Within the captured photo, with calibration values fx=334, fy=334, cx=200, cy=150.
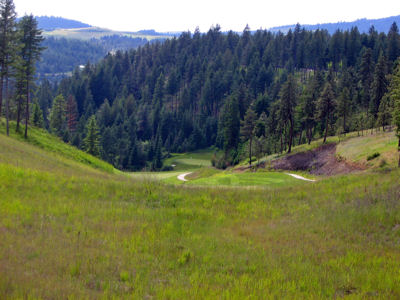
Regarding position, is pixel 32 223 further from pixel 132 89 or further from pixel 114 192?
pixel 132 89

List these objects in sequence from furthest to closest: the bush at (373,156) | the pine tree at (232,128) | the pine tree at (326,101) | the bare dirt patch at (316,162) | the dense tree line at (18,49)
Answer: the pine tree at (232,128)
the pine tree at (326,101)
the bare dirt patch at (316,162)
the bush at (373,156)
the dense tree line at (18,49)

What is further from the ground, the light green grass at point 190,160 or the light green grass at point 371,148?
the light green grass at point 371,148

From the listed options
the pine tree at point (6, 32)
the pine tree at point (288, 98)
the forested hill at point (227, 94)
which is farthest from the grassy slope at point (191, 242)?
the forested hill at point (227, 94)

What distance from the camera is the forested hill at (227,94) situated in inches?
2886

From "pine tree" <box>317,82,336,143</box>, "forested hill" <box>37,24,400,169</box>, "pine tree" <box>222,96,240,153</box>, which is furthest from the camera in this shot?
"pine tree" <box>222,96,240,153</box>

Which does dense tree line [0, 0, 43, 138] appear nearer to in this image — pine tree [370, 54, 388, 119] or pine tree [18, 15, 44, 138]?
pine tree [18, 15, 44, 138]

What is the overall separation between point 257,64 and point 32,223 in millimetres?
148550

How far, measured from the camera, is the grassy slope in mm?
6980

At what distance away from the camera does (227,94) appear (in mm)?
147125

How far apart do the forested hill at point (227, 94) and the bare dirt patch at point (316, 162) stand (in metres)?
7.72

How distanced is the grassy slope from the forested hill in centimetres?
5367

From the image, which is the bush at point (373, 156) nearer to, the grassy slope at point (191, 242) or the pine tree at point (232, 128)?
the grassy slope at point (191, 242)

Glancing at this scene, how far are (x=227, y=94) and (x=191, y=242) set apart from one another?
14059 centimetres

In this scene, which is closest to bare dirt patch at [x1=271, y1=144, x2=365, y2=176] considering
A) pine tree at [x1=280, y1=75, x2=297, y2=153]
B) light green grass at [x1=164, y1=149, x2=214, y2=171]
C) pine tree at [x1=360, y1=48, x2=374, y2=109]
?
pine tree at [x1=280, y1=75, x2=297, y2=153]
